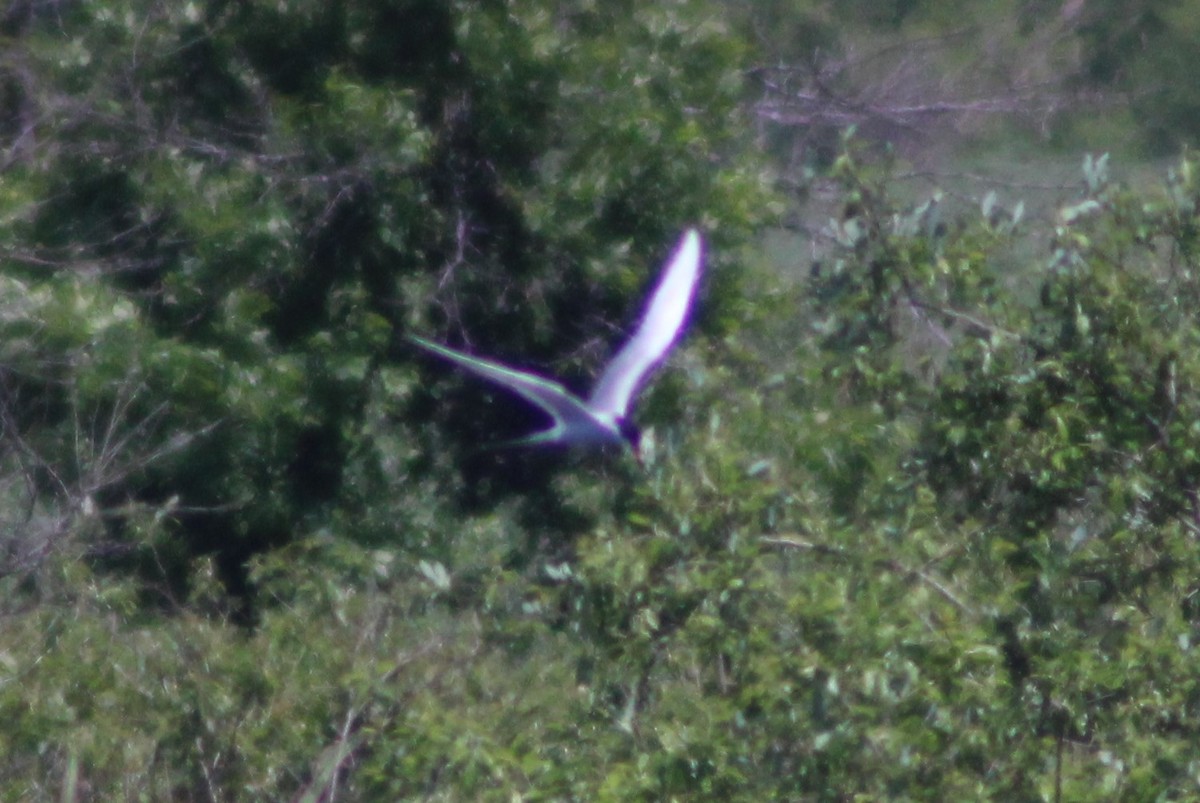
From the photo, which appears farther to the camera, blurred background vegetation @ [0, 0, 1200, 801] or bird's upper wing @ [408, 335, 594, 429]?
bird's upper wing @ [408, 335, 594, 429]

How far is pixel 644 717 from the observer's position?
10.8 feet

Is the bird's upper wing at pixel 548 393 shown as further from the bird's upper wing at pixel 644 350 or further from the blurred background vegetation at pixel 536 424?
the blurred background vegetation at pixel 536 424

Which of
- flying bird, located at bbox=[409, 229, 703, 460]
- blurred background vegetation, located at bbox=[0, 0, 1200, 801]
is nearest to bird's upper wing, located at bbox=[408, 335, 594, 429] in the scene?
flying bird, located at bbox=[409, 229, 703, 460]

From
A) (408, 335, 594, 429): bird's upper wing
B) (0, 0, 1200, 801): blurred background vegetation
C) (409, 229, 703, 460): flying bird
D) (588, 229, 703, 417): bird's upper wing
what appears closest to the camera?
(0, 0, 1200, 801): blurred background vegetation

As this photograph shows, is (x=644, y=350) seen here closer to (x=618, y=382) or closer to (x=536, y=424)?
(x=618, y=382)

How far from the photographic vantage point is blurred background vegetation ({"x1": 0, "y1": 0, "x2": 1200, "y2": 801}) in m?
3.19

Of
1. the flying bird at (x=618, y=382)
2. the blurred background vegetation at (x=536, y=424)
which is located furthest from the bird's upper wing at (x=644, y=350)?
the blurred background vegetation at (x=536, y=424)

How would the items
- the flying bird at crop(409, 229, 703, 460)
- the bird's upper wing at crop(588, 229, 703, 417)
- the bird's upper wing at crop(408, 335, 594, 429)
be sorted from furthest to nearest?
the bird's upper wing at crop(588, 229, 703, 417) → the flying bird at crop(409, 229, 703, 460) → the bird's upper wing at crop(408, 335, 594, 429)

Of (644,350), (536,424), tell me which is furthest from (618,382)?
(536,424)

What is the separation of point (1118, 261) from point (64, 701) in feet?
9.25

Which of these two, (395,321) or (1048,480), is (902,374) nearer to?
(1048,480)

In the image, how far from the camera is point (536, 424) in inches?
270

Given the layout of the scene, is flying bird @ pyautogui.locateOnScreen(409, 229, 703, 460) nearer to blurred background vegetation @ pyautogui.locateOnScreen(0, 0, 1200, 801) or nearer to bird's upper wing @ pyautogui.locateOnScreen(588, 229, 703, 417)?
bird's upper wing @ pyautogui.locateOnScreen(588, 229, 703, 417)

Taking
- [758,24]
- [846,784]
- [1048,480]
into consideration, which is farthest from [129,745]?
[758,24]
